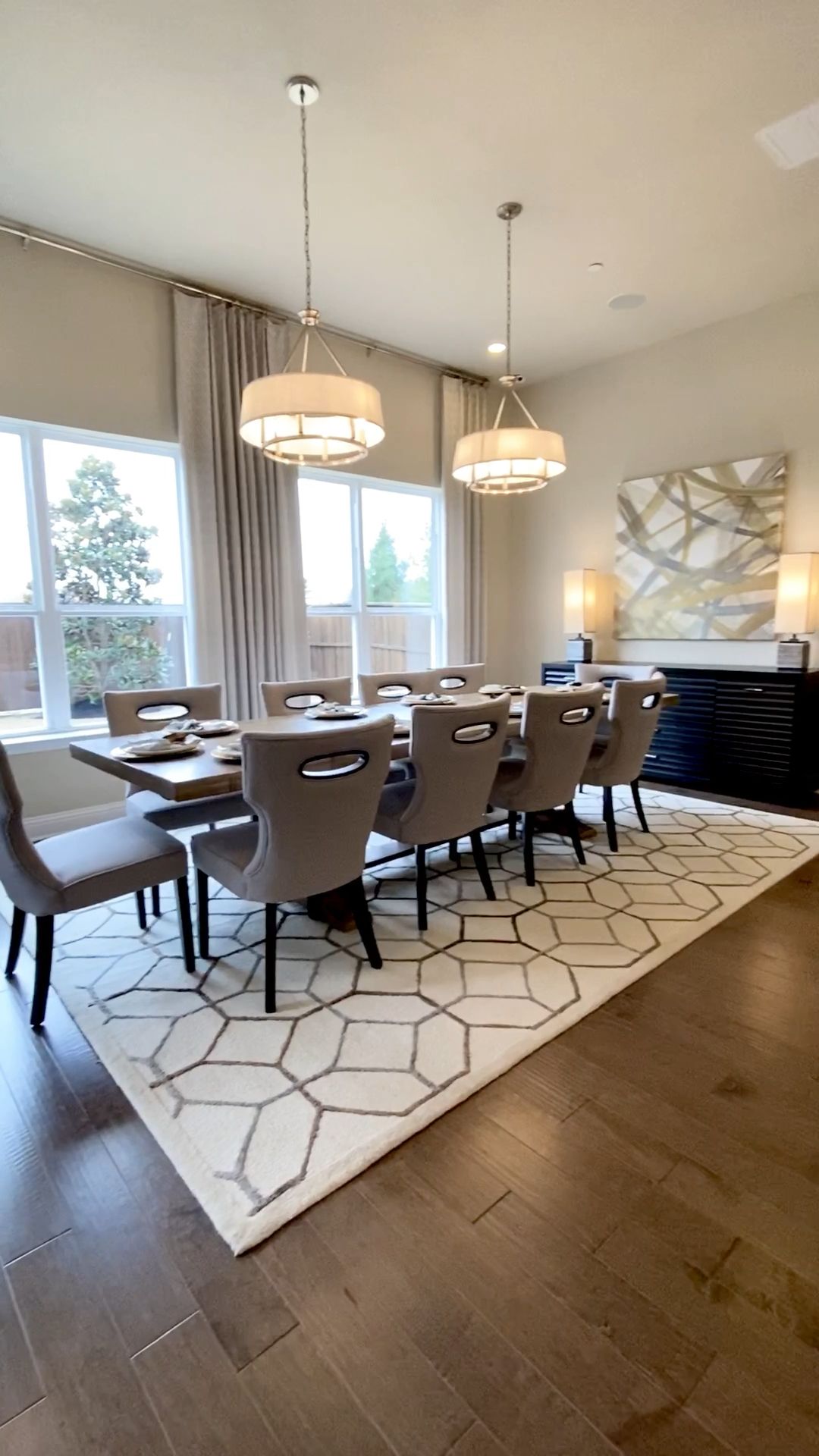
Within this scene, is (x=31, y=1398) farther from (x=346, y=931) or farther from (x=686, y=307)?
(x=686, y=307)

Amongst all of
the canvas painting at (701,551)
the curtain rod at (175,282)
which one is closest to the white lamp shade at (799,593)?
the canvas painting at (701,551)

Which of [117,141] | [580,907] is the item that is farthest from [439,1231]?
[117,141]

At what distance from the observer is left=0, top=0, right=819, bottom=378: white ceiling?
7.54 ft

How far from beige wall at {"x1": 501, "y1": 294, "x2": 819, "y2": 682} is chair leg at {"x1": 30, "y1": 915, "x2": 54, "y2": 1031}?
464cm

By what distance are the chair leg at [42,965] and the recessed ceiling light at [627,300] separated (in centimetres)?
477

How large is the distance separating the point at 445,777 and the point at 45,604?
2.75 m

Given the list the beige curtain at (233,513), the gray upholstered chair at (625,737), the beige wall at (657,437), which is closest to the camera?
the gray upholstered chair at (625,737)

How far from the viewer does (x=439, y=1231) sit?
1.32m

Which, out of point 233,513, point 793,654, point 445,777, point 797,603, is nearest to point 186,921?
point 445,777

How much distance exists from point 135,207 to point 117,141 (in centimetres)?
49

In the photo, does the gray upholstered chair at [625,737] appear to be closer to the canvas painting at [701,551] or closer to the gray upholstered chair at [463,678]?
the gray upholstered chair at [463,678]

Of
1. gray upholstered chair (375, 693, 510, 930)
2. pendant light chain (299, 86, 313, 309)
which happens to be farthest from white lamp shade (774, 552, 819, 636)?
pendant light chain (299, 86, 313, 309)

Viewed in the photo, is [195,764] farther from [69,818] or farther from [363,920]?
[69,818]

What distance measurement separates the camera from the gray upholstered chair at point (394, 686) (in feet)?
12.2
